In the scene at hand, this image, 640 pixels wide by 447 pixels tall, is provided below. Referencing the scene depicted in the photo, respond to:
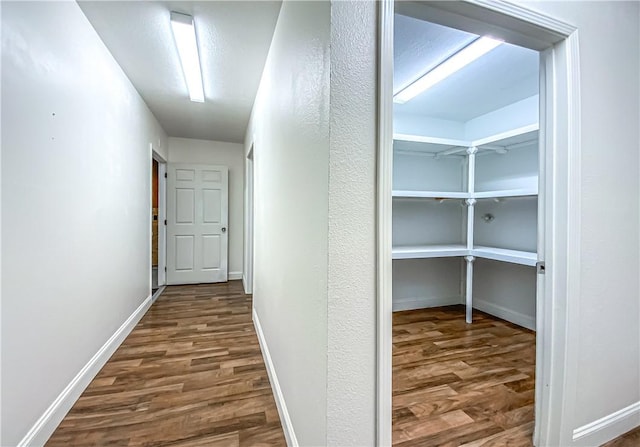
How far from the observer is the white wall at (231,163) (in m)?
4.85

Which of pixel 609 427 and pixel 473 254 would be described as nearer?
pixel 609 427

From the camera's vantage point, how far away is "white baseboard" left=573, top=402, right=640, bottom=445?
4.56 ft

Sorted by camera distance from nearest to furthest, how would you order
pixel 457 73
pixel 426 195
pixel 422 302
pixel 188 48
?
pixel 188 48, pixel 457 73, pixel 426 195, pixel 422 302

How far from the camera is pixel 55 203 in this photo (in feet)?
5.22

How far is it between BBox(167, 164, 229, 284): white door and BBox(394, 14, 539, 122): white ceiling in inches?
125

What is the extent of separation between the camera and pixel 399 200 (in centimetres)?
343

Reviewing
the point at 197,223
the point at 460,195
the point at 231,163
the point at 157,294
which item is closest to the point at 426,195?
the point at 460,195

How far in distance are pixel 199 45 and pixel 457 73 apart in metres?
2.06

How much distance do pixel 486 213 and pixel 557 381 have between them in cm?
244

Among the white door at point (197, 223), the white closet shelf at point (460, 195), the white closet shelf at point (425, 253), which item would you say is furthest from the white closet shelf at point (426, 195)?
the white door at point (197, 223)

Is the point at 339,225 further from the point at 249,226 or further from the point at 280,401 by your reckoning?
the point at 249,226

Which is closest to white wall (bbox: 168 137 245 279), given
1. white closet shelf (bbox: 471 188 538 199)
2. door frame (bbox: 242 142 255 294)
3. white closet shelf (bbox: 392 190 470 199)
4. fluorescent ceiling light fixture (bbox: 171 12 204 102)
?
door frame (bbox: 242 142 255 294)

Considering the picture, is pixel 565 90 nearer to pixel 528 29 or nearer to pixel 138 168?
pixel 528 29

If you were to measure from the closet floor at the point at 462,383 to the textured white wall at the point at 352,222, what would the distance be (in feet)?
2.57
